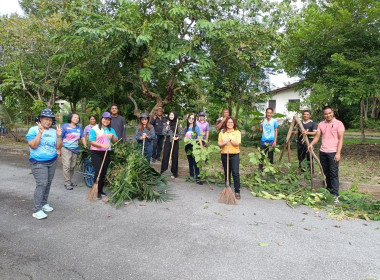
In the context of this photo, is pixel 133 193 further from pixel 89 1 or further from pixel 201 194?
pixel 89 1

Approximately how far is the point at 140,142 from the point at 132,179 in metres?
2.26

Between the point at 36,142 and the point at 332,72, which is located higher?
the point at 332,72

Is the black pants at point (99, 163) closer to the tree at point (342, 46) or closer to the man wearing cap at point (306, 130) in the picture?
the man wearing cap at point (306, 130)

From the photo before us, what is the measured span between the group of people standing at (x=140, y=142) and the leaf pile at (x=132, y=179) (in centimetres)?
29

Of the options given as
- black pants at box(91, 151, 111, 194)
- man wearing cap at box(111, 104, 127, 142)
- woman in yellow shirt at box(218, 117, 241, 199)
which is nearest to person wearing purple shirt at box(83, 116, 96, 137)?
man wearing cap at box(111, 104, 127, 142)

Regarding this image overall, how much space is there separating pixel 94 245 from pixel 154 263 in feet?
3.03

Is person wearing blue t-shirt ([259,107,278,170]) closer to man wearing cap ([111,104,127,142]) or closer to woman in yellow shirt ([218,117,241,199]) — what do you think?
woman in yellow shirt ([218,117,241,199])

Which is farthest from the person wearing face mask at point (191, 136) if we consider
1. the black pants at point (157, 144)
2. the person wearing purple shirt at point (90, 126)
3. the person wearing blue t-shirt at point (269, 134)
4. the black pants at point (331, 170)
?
the black pants at point (331, 170)

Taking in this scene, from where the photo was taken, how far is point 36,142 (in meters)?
4.27

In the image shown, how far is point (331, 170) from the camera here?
5578 mm

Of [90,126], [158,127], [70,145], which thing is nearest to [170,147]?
[158,127]

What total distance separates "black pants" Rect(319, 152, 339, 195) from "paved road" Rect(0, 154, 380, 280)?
94 centimetres

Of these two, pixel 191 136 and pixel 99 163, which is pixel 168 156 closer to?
pixel 191 136

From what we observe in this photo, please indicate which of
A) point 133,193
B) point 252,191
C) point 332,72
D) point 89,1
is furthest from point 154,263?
point 332,72
